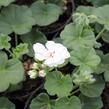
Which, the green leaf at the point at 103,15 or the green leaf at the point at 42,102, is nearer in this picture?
the green leaf at the point at 42,102

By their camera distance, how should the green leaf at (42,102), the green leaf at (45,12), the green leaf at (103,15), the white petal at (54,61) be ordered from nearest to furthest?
the white petal at (54,61), the green leaf at (42,102), the green leaf at (103,15), the green leaf at (45,12)

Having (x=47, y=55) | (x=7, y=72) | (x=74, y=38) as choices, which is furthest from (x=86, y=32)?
A: (x=7, y=72)

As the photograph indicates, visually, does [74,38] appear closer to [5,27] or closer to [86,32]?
[86,32]

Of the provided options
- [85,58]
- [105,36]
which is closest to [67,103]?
[85,58]

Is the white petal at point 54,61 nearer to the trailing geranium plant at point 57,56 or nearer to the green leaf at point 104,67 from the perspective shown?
the trailing geranium plant at point 57,56

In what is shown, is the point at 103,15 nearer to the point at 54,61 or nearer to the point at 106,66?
the point at 106,66

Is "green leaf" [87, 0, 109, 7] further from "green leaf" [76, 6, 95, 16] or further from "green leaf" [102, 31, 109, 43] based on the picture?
"green leaf" [102, 31, 109, 43]

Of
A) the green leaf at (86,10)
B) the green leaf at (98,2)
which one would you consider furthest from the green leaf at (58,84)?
the green leaf at (98,2)
